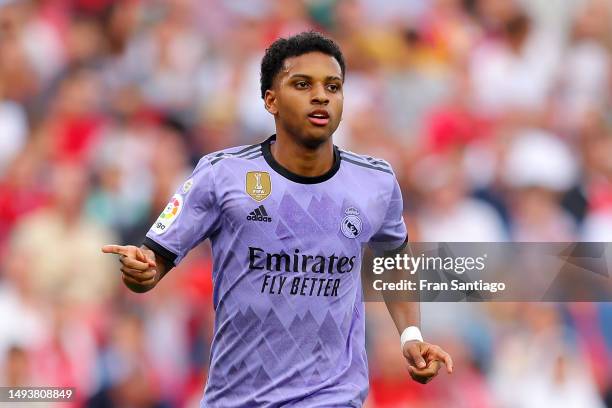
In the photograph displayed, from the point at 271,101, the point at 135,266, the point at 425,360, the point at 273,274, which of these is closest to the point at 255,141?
the point at 271,101

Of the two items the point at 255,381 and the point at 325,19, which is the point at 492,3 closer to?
the point at 325,19

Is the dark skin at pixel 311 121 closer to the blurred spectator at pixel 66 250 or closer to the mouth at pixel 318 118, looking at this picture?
the mouth at pixel 318 118

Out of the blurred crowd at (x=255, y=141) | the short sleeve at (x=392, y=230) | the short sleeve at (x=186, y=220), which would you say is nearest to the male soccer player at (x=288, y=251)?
the short sleeve at (x=186, y=220)

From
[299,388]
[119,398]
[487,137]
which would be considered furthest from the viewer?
[487,137]

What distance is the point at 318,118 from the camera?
4578 mm

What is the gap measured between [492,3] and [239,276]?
6.03 m

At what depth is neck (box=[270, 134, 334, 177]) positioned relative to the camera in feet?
15.3

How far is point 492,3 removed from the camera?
988cm

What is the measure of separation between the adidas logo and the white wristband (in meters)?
0.84

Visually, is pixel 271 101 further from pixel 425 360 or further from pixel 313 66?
pixel 425 360

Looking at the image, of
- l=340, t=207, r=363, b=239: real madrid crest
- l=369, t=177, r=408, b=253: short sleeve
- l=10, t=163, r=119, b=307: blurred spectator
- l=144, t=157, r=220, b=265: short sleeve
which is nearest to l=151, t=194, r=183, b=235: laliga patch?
l=144, t=157, r=220, b=265: short sleeve

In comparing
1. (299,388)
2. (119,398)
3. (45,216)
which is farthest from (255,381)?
(45,216)

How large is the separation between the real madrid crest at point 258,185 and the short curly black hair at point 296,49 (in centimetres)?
44

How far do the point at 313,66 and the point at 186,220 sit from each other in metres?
0.84
